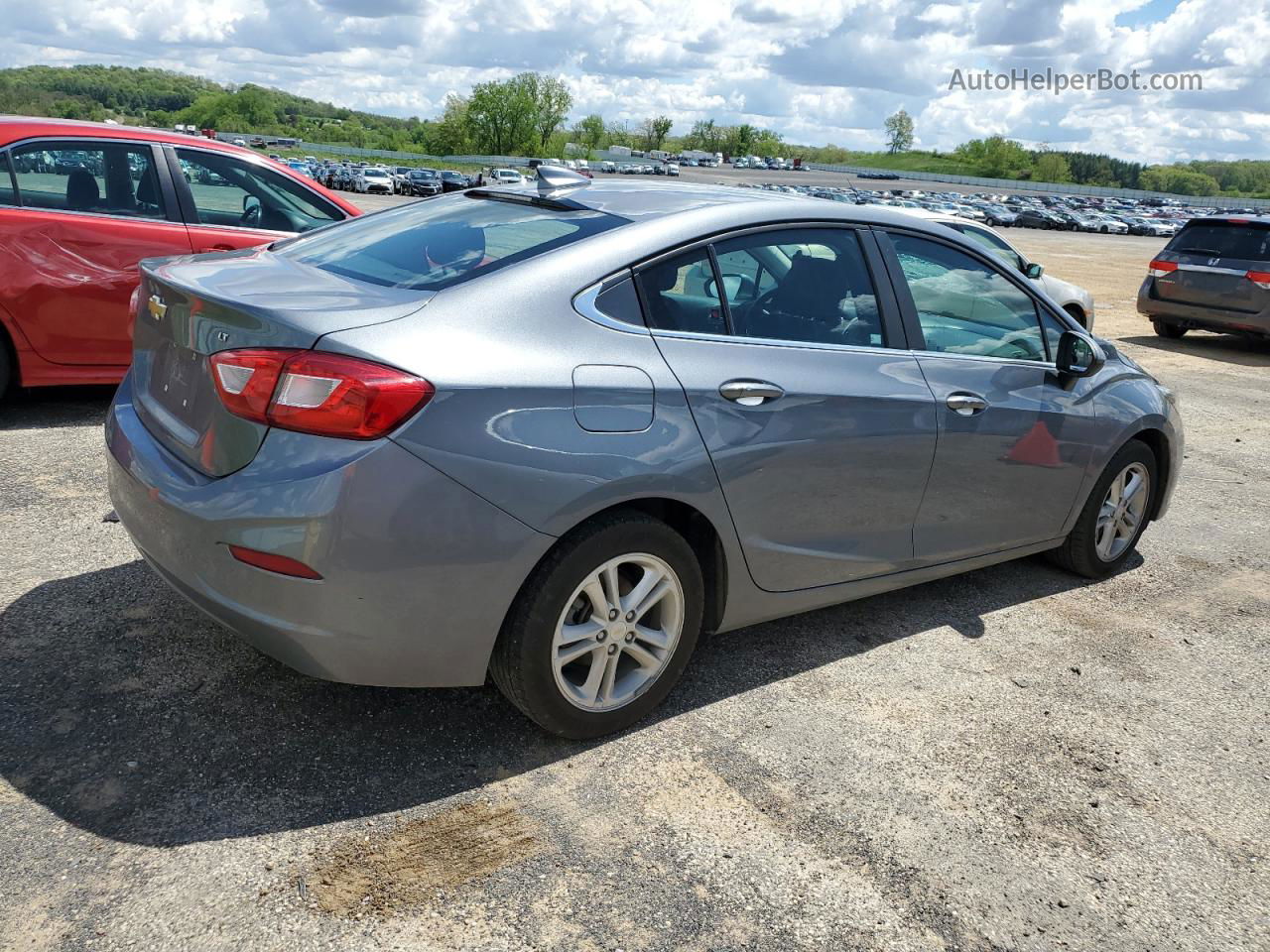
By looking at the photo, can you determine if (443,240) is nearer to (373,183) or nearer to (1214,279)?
(1214,279)

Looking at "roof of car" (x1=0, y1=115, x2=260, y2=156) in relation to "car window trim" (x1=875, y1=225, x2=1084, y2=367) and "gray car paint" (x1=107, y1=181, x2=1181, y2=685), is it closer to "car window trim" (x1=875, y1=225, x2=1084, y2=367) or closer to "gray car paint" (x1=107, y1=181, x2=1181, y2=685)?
"gray car paint" (x1=107, y1=181, x2=1181, y2=685)

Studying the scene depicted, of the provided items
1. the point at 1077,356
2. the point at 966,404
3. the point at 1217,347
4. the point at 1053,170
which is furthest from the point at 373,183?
the point at 1053,170

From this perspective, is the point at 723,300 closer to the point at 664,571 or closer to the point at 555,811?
the point at 664,571

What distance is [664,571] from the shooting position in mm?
3223

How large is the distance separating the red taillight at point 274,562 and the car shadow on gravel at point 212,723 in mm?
619

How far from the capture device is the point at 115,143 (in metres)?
6.28

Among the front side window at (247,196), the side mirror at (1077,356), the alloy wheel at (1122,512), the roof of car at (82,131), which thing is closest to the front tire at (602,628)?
the side mirror at (1077,356)

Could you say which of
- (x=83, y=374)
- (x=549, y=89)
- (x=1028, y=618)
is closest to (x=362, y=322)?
(x=1028, y=618)

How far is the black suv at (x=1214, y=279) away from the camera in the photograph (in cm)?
1306

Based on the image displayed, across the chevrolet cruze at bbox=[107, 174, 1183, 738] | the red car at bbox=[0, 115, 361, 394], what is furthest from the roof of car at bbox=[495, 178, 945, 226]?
the red car at bbox=[0, 115, 361, 394]

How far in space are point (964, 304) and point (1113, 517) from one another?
1453mm

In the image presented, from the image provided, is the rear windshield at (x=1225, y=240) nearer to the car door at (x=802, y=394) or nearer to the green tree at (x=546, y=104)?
the car door at (x=802, y=394)

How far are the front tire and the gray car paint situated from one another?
0.08 m

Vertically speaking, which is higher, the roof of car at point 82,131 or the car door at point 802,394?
the roof of car at point 82,131
